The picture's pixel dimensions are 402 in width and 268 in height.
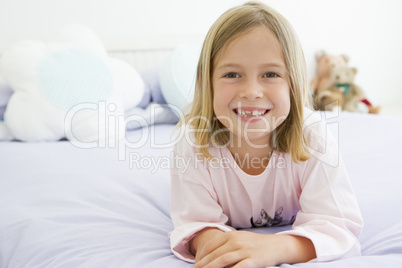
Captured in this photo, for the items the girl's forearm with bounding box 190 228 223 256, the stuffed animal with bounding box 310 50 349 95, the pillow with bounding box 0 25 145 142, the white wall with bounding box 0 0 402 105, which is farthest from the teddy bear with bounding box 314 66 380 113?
the girl's forearm with bounding box 190 228 223 256

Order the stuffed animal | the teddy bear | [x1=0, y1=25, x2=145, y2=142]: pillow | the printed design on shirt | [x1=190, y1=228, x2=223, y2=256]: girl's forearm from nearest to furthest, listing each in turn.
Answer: [x1=190, y1=228, x2=223, y2=256]: girl's forearm, the printed design on shirt, [x1=0, y1=25, x2=145, y2=142]: pillow, the teddy bear, the stuffed animal

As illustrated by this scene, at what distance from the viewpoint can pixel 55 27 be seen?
2.13 metres

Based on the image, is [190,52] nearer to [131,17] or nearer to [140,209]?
[131,17]

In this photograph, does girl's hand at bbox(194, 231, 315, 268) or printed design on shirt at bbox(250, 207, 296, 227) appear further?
printed design on shirt at bbox(250, 207, 296, 227)

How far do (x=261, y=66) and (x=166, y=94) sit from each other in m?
1.01

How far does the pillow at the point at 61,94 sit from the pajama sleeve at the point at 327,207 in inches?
31.8

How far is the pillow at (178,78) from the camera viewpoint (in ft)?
5.81

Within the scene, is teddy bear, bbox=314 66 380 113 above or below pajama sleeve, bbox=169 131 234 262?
above

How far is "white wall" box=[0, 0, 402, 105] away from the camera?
2088 millimetres

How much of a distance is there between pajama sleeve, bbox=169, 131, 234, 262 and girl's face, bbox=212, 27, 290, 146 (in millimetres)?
122

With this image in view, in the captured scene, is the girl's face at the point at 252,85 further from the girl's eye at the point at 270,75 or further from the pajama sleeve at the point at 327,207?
the pajama sleeve at the point at 327,207

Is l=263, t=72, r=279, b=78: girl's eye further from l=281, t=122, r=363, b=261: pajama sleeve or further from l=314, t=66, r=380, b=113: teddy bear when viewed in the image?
l=314, t=66, r=380, b=113: teddy bear

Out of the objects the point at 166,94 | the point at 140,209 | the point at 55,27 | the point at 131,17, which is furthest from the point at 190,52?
the point at 140,209

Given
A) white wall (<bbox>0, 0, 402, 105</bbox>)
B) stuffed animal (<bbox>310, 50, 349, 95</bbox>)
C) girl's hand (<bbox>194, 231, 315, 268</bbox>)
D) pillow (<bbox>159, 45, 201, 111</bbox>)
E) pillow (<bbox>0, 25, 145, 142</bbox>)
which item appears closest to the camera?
girl's hand (<bbox>194, 231, 315, 268</bbox>)
